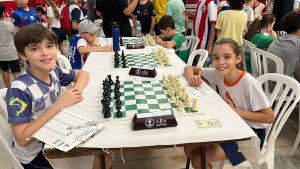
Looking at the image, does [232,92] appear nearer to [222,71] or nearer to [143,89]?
[222,71]

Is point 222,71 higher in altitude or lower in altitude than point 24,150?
higher

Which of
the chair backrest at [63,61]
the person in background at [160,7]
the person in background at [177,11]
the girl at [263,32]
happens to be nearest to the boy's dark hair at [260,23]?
the girl at [263,32]

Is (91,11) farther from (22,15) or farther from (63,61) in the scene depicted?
(63,61)

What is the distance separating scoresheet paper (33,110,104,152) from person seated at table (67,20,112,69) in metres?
1.49

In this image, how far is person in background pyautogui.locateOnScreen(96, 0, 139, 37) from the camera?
10.8 feet

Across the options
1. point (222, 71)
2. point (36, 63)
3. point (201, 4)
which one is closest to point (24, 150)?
point (36, 63)

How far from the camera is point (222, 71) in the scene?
1647mm

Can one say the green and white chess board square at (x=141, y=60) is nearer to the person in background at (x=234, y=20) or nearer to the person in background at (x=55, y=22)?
the person in background at (x=234, y=20)

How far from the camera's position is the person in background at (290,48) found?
2.43 meters

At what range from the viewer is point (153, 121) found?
3.91 feet

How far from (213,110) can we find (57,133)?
75cm

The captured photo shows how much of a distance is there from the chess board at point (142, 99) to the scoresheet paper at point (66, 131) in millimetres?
156

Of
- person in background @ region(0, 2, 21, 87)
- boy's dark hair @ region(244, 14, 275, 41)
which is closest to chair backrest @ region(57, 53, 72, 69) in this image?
person in background @ region(0, 2, 21, 87)

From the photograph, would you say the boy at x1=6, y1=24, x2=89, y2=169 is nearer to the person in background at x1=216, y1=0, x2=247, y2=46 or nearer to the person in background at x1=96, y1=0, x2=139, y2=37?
the person in background at x1=96, y1=0, x2=139, y2=37
